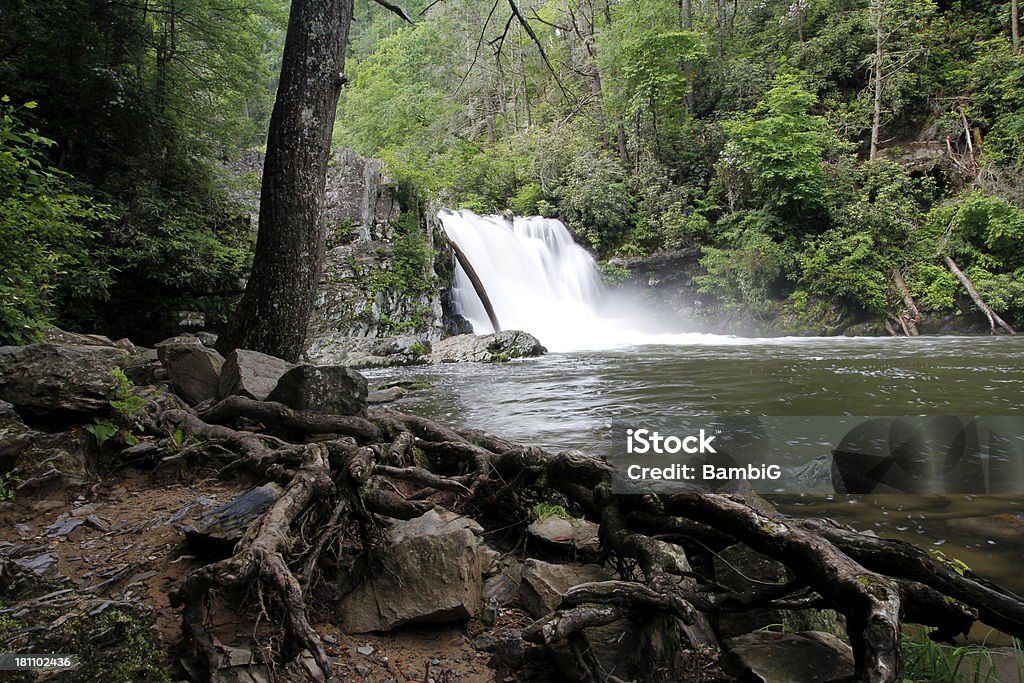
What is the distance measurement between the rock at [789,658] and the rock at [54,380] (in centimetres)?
351

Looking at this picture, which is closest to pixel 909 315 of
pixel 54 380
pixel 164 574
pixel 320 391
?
pixel 320 391

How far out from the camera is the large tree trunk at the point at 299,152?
475cm

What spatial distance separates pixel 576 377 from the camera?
33.4ft

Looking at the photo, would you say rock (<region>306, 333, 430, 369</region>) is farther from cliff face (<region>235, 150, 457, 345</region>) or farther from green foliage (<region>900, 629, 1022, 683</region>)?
green foliage (<region>900, 629, 1022, 683</region>)

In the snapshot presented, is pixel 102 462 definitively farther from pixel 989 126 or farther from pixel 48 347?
pixel 989 126

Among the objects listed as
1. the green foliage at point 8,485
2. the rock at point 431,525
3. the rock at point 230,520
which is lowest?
the rock at point 431,525

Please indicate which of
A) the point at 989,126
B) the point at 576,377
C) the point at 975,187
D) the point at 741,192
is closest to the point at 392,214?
the point at 576,377

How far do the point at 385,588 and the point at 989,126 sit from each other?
27.0m

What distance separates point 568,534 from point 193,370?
12.3 feet

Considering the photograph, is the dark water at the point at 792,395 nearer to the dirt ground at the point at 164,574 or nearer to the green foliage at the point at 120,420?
the dirt ground at the point at 164,574

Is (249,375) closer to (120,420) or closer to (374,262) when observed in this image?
(120,420)

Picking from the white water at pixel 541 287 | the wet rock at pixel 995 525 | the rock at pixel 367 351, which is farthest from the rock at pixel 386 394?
the white water at pixel 541 287

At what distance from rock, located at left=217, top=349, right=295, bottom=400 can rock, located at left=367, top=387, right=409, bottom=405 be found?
2.87m

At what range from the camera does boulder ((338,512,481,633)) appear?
209 cm
